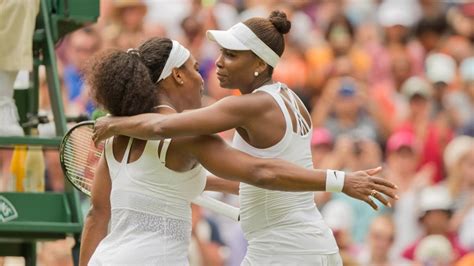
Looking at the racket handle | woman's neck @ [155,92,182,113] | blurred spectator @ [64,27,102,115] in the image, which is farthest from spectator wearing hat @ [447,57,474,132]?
woman's neck @ [155,92,182,113]

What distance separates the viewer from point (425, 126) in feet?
46.1

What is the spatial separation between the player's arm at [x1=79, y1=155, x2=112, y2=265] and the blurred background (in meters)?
5.16

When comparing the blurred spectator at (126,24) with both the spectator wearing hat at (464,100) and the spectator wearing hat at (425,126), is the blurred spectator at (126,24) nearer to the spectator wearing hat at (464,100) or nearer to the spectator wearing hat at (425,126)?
the spectator wearing hat at (425,126)

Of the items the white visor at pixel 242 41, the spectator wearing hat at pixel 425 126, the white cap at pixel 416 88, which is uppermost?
the white visor at pixel 242 41

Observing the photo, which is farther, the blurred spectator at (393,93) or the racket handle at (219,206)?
the blurred spectator at (393,93)

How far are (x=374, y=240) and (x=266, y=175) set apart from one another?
19.7 ft

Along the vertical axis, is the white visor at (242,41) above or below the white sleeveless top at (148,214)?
above

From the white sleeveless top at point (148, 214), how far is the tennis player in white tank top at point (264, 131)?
16 cm

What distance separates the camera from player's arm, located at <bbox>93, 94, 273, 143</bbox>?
6.69 metres

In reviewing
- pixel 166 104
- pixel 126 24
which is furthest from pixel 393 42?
pixel 166 104

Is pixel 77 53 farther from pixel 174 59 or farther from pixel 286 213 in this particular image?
pixel 286 213

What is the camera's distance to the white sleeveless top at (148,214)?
6734mm

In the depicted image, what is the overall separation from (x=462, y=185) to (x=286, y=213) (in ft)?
20.7

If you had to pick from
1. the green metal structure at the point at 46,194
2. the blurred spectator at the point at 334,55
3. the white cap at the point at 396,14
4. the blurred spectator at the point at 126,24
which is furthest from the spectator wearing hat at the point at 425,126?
the green metal structure at the point at 46,194
